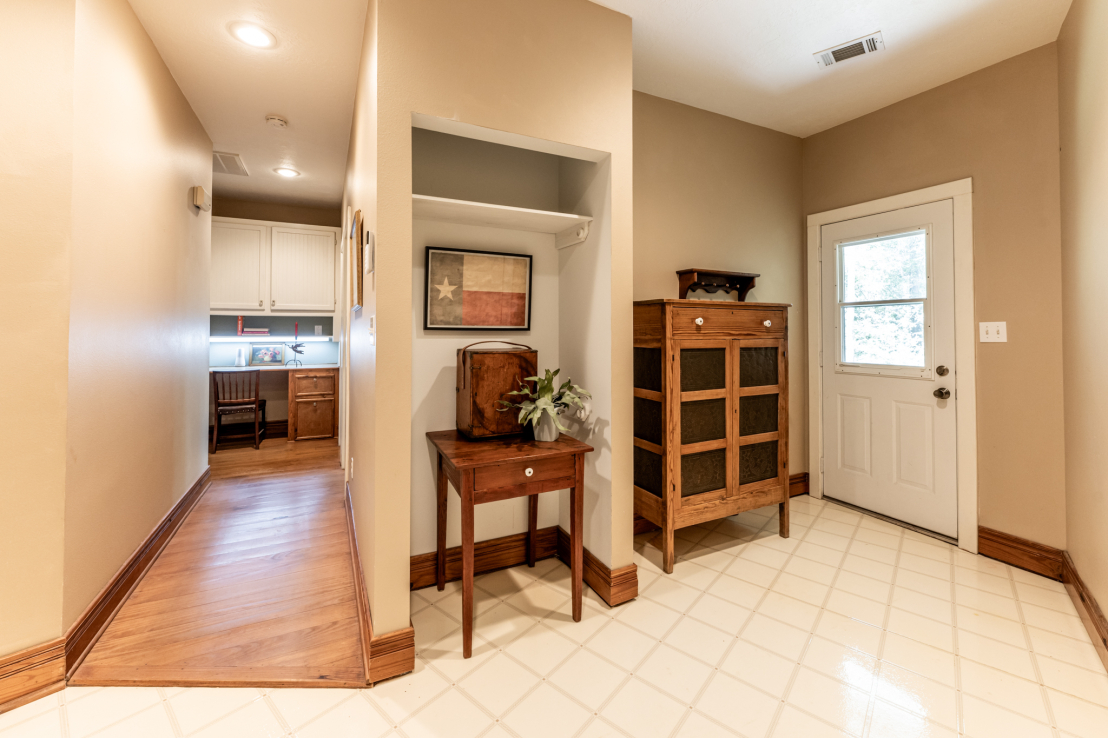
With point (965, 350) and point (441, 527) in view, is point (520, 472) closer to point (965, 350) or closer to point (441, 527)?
point (441, 527)

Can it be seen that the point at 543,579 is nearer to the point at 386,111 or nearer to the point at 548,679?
the point at 548,679

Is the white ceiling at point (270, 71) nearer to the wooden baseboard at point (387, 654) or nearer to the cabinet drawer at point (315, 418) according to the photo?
the cabinet drawer at point (315, 418)

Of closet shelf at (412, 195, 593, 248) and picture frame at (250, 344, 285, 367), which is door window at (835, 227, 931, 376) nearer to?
closet shelf at (412, 195, 593, 248)

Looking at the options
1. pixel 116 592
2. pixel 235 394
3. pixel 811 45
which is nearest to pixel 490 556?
pixel 116 592

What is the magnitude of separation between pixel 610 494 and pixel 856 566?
55.2 inches

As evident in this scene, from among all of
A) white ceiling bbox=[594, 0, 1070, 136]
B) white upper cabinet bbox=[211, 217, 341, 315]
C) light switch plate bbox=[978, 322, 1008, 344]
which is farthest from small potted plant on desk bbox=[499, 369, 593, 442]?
white upper cabinet bbox=[211, 217, 341, 315]

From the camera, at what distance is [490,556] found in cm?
238

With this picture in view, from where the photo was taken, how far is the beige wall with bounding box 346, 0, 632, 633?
163cm

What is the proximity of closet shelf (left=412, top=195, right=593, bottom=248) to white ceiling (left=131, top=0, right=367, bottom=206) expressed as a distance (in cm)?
97

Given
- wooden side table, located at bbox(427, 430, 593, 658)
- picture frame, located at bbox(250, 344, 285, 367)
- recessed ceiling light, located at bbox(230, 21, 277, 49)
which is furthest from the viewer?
picture frame, located at bbox(250, 344, 285, 367)

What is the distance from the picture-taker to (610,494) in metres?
2.11

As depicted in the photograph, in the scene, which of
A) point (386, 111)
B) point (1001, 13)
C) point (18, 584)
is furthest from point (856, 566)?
→ point (18, 584)

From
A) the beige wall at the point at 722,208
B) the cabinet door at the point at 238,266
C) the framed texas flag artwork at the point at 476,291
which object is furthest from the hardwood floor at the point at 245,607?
the cabinet door at the point at 238,266

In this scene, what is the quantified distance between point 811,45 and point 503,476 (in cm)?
260
